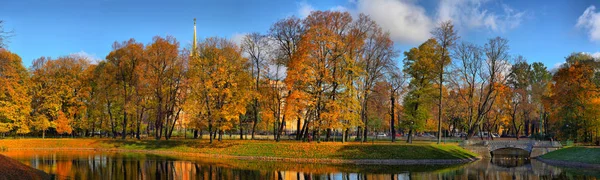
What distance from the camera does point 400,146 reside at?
4409 cm

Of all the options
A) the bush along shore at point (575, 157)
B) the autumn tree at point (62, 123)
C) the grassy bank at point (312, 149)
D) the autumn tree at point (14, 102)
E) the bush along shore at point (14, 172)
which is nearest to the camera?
the bush along shore at point (14, 172)

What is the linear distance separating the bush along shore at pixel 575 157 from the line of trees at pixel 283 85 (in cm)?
529

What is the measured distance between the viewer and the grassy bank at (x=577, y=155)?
4084 centimetres

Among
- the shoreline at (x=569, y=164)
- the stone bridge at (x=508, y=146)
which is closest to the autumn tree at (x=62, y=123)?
the stone bridge at (x=508, y=146)

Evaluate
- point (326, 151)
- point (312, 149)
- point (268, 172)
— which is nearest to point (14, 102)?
point (312, 149)

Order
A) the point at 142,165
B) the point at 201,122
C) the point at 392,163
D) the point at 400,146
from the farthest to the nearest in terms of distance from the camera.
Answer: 1. the point at 201,122
2. the point at 400,146
3. the point at 392,163
4. the point at 142,165

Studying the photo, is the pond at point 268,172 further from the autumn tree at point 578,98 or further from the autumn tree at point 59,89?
the autumn tree at point 59,89

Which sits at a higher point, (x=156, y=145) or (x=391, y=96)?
(x=391, y=96)

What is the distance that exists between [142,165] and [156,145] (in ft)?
61.6

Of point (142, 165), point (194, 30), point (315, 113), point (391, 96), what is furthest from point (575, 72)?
point (194, 30)

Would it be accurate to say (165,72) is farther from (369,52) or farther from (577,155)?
(577,155)

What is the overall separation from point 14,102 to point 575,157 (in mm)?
66381

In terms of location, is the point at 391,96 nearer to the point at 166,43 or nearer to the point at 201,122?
the point at 201,122

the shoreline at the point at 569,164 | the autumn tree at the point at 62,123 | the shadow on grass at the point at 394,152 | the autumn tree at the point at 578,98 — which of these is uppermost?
the autumn tree at the point at 578,98
